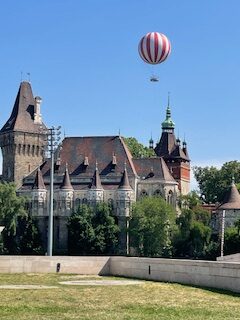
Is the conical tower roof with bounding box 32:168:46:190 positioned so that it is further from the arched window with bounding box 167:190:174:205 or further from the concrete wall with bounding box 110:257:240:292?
the concrete wall with bounding box 110:257:240:292

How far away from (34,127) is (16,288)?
95.5m

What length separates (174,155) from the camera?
136625 mm

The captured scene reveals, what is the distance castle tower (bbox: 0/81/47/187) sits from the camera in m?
122

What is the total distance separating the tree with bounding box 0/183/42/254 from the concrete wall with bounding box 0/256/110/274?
214 feet

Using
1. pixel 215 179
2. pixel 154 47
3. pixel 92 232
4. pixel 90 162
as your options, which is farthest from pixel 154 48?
pixel 215 179

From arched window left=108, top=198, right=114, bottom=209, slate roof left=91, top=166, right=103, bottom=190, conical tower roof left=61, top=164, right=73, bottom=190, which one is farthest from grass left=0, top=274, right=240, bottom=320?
conical tower roof left=61, top=164, right=73, bottom=190

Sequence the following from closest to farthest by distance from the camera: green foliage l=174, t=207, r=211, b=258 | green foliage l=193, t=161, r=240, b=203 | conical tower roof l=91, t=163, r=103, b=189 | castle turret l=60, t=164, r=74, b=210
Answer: green foliage l=174, t=207, r=211, b=258
conical tower roof l=91, t=163, r=103, b=189
castle turret l=60, t=164, r=74, b=210
green foliage l=193, t=161, r=240, b=203

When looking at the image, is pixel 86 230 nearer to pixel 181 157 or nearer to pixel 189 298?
pixel 181 157

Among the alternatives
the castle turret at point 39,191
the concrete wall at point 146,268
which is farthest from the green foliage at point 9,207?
the concrete wall at point 146,268

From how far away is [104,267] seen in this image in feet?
132

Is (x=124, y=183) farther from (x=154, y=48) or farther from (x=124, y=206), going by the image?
(x=154, y=48)

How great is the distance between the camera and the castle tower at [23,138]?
121875 millimetres

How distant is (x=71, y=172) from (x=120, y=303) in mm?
94247

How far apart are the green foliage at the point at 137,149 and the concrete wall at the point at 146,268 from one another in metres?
97.2
